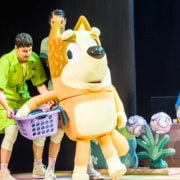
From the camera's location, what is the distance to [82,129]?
2609mm

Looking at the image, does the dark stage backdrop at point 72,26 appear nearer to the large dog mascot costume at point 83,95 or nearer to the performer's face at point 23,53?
the performer's face at point 23,53

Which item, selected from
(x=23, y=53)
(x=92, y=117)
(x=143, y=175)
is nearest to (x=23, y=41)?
(x=23, y=53)

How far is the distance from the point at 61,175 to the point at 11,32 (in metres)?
1.05

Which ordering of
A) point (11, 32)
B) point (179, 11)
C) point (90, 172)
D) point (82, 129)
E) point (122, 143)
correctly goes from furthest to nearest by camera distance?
1. point (179, 11)
2. point (11, 32)
3. point (90, 172)
4. point (122, 143)
5. point (82, 129)

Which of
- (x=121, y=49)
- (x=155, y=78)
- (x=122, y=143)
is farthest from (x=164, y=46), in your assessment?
(x=122, y=143)

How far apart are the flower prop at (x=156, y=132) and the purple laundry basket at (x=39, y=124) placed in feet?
2.26

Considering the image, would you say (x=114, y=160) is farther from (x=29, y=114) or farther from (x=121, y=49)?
(x=121, y=49)

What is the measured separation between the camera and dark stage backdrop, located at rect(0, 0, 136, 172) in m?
3.52

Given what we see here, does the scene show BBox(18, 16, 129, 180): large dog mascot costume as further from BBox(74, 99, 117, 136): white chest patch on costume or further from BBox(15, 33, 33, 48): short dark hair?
BBox(15, 33, 33, 48): short dark hair

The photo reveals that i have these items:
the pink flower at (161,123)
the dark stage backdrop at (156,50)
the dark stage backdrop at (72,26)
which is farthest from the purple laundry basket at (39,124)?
the dark stage backdrop at (156,50)

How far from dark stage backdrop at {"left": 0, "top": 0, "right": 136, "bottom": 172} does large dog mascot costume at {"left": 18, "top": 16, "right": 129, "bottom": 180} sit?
2.78ft

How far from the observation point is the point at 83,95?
8.63 feet

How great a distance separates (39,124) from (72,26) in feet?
3.64

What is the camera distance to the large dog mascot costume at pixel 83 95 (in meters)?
2.60
